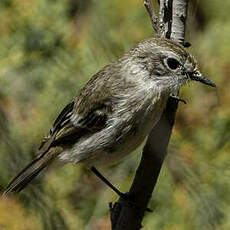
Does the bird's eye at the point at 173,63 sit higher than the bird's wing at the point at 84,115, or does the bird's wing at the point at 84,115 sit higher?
the bird's wing at the point at 84,115

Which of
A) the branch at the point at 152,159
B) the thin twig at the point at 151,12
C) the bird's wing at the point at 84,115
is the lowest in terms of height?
the branch at the point at 152,159

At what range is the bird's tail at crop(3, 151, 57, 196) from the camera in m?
2.75

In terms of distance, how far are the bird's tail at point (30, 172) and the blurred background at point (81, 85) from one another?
2.0 inches

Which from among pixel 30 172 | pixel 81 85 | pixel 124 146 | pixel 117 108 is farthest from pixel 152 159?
pixel 81 85

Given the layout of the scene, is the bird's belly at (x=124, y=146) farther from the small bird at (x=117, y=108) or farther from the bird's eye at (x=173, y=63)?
the bird's eye at (x=173, y=63)

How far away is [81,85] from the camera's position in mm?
3264

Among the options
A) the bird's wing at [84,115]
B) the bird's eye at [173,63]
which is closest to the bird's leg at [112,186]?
the bird's wing at [84,115]

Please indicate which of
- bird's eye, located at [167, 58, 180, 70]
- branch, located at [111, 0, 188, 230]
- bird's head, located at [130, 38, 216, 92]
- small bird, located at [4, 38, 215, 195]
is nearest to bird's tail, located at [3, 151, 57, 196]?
small bird, located at [4, 38, 215, 195]

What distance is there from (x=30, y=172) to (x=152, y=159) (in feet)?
2.65

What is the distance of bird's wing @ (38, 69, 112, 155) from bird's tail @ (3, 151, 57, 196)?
0.06 m

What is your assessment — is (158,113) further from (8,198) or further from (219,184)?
(8,198)

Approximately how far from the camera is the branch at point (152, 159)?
97.0 inches

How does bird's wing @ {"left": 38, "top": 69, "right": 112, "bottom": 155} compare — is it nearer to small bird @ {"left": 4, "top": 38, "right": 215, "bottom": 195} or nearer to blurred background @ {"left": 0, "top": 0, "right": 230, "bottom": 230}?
small bird @ {"left": 4, "top": 38, "right": 215, "bottom": 195}

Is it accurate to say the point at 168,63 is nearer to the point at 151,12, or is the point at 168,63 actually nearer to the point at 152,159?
the point at 151,12
